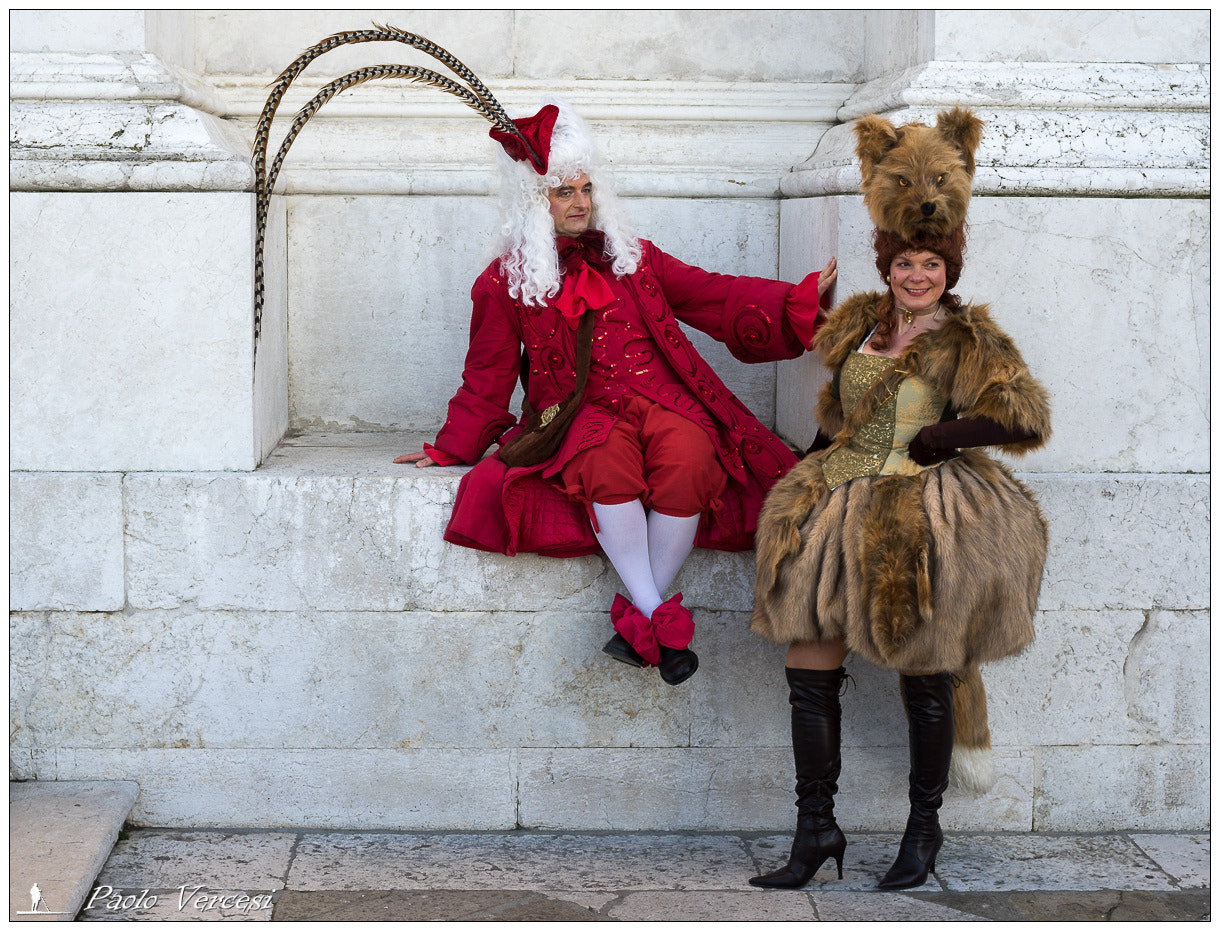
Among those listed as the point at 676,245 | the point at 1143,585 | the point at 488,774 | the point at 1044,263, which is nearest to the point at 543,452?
the point at 488,774

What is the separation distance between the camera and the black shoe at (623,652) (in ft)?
10.6

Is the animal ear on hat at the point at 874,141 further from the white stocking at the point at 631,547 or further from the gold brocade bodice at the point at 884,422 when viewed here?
the white stocking at the point at 631,547

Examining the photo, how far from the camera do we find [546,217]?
3.48 meters

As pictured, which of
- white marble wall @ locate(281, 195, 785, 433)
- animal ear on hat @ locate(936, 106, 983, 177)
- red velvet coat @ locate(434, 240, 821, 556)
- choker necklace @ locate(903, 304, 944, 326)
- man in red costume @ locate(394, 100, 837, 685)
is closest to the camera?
animal ear on hat @ locate(936, 106, 983, 177)

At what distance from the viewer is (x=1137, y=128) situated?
3.49 m

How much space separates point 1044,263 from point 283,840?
8.74 ft

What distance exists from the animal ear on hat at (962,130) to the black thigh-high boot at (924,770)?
4.22 ft

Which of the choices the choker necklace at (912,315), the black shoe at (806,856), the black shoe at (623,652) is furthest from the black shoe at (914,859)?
the choker necklace at (912,315)

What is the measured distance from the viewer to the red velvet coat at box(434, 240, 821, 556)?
339 centimetres

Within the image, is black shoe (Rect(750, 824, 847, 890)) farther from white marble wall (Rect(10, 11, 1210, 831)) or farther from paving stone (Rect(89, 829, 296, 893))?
paving stone (Rect(89, 829, 296, 893))

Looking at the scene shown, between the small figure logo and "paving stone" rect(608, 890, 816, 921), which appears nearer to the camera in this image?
the small figure logo

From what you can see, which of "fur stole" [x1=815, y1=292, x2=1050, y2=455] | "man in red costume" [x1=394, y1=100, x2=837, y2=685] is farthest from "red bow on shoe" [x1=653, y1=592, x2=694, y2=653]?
"fur stole" [x1=815, y1=292, x2=1050, y2=455]

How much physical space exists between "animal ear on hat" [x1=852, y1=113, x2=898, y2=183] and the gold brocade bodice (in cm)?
47

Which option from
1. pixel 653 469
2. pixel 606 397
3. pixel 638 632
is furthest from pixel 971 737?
pixel 606 397
